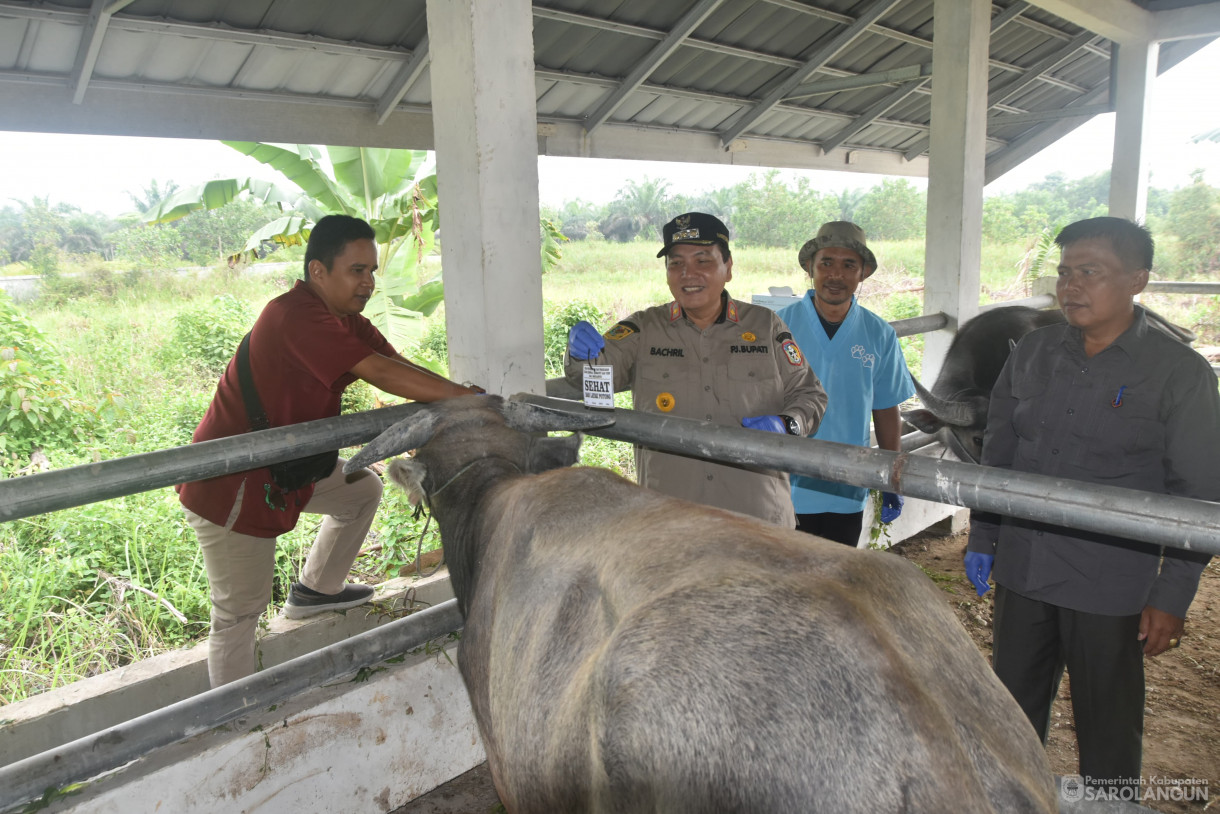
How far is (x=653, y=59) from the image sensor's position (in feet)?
23.0

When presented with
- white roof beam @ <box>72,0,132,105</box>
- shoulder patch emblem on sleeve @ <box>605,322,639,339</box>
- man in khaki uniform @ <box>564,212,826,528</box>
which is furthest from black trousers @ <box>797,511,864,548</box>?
white roof beam @ <box>72,0,132,105</box>

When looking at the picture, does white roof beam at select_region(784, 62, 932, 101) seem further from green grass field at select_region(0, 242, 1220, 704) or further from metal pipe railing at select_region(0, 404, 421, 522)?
metal pipe railing at select_region(0, 404, 421, 522)

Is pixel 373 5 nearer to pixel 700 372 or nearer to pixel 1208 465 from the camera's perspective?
pixel 700 372

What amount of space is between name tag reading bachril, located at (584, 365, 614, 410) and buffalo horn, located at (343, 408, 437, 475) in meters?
0.58

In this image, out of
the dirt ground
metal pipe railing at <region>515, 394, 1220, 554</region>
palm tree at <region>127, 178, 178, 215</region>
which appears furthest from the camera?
palm tree at <region>127, 178, 178, 215</region>

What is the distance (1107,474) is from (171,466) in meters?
2.89

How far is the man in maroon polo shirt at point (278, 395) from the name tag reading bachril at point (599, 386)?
22.3 inches

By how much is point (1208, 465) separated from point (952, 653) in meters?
1.45

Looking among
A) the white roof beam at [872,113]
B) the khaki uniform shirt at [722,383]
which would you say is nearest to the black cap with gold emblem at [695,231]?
the khaki uniform shirt at [722,383]

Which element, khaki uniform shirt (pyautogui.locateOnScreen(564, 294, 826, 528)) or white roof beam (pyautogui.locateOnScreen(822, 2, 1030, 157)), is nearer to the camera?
khaki uniform shirt (pyautogui.locateOnScreen(564, 294, 826, 528))

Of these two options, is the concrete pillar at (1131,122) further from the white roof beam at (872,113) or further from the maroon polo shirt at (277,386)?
the maroon polo shirt at (277,386)

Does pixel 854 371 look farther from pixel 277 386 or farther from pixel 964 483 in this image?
pixel 277 386

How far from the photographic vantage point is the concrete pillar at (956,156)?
6.60 m

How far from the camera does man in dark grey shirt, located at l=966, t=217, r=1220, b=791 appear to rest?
2.40m
